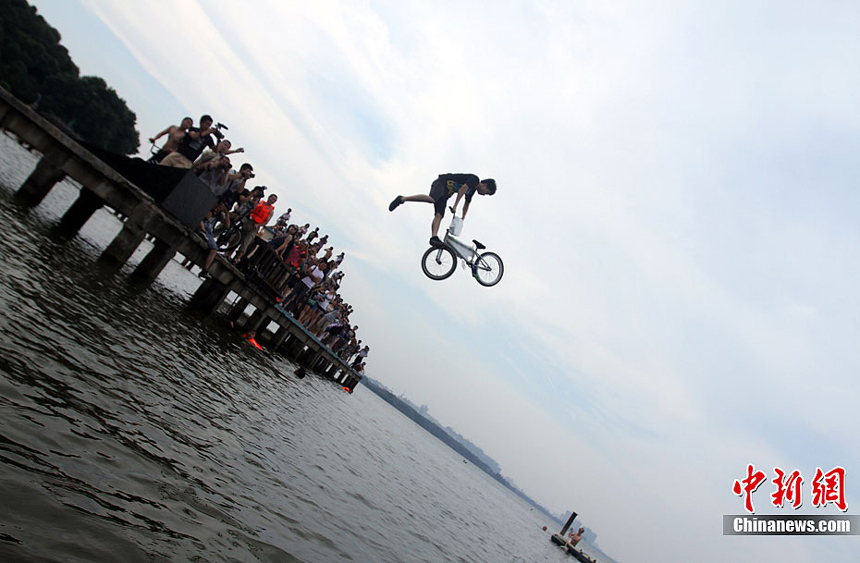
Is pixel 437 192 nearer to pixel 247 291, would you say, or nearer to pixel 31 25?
pixel 247 291

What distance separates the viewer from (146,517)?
430 cm

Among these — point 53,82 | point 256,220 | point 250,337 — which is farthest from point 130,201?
point 53,82

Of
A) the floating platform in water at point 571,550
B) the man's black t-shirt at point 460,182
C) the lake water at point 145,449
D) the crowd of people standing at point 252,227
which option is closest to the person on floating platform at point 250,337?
the crowd of people standing at point 252,227

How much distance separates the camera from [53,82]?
54.2 metres

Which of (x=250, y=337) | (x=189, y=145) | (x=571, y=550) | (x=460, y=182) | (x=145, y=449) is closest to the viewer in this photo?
(x=145, y=449)

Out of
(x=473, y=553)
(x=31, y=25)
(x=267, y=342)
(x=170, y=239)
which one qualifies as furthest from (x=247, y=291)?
(x=31, y=25)

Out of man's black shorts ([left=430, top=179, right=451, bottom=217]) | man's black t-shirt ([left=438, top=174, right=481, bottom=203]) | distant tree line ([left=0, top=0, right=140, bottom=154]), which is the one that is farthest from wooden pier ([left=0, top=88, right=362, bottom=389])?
distant tree line ([left=0, top=0, right=140, bottom=154])

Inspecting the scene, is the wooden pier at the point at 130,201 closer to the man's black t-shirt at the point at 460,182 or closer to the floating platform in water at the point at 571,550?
the man's black t-shirt at the point at 460,182

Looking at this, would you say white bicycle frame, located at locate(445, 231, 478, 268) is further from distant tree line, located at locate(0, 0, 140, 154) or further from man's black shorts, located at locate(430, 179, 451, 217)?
distant tree line, located at locate(0, 0, 140, 154)

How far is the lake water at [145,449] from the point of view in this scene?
3.88 metres

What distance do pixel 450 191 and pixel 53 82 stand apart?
62.4m

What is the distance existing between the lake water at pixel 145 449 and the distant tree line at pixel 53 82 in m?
51.8

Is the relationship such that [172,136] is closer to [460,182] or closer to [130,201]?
[130,201]

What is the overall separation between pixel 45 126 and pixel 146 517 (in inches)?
423
